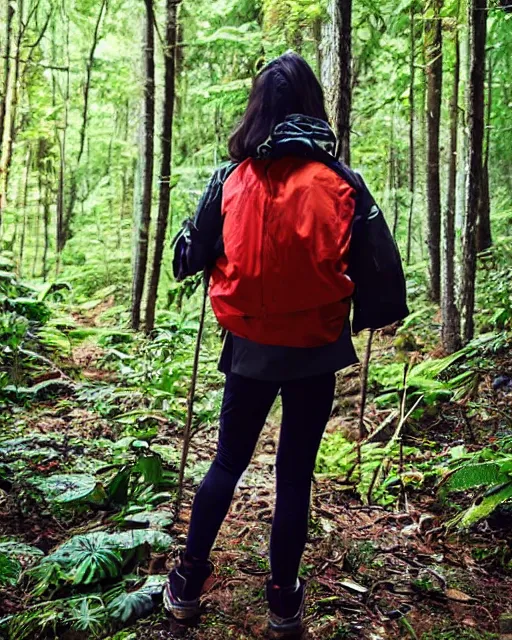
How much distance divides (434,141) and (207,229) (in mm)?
7171

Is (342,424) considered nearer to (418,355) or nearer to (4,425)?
(418,355)

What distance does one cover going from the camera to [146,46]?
906 centimetres

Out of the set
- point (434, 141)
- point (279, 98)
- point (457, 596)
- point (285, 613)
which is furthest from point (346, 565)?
point (434, 141)

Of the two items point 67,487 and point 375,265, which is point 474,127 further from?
point 67,487

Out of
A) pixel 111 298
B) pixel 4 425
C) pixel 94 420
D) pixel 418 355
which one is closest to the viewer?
pixel 4 425

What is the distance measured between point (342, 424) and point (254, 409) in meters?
3.46

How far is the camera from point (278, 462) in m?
2.58

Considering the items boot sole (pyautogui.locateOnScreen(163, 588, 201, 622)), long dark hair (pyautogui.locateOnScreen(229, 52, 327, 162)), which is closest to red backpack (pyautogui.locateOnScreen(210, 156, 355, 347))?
long dark hair (pyautogui.locateOnScreen(229, 52, 327, 162))

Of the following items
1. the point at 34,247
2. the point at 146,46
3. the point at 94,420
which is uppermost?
the point at 146,46

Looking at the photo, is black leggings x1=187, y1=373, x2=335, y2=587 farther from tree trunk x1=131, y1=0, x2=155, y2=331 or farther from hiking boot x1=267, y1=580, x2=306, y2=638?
tree trunk x1=131, y1=0, x2=155, y2=331

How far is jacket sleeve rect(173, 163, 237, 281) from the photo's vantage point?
254 cm

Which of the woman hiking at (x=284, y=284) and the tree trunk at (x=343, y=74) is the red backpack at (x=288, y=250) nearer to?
the woman hiking at (x=284, y=284)

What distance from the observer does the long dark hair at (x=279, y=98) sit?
7.88ft

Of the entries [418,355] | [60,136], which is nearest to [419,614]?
[418,355]
